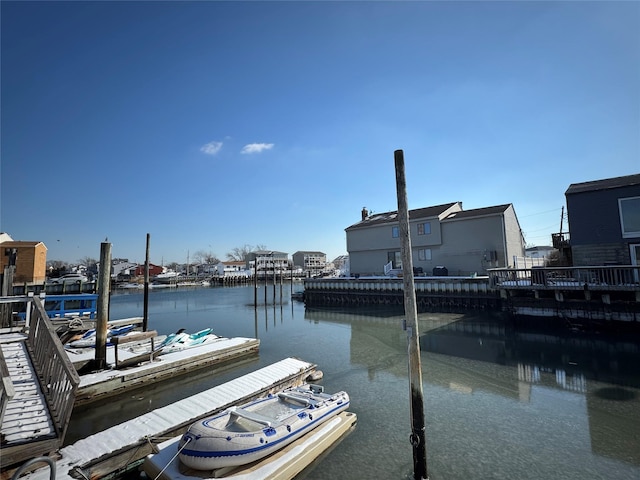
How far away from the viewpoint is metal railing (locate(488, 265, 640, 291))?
1577 centimetres

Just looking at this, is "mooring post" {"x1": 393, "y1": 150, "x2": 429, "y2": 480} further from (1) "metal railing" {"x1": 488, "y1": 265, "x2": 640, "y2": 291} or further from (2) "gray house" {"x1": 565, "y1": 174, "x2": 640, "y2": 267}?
(2) "gray house" {"x1": 565, "y1": 174, "x2": 640, "y2": 267}

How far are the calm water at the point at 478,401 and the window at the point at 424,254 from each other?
15156 mm

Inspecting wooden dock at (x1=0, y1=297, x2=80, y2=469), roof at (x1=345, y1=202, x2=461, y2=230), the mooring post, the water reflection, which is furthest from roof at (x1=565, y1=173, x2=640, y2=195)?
wooden dock at (x1=0, y1=297, x2=80, y2=469)

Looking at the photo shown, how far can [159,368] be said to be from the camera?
1093 centimetres

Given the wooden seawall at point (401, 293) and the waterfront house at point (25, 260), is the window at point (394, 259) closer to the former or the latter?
the wooden seawall at point (401, 293)

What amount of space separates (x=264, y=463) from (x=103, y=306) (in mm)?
7724

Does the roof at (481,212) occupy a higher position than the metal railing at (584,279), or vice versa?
the roof at (481,212)

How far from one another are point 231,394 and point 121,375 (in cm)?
414

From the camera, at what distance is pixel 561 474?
561 cm

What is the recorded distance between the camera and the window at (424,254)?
32969mm

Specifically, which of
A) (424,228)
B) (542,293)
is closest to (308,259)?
(424,228)

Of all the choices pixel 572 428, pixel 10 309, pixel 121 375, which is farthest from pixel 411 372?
pixel 10 309

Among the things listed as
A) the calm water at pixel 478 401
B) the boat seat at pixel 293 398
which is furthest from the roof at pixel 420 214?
the boat seat at pixel 293 398

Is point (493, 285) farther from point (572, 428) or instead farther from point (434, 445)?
point (434, 445)
